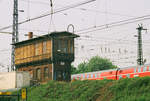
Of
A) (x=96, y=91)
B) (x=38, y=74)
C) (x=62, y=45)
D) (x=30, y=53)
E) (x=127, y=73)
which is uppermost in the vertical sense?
(x=62, y=45)

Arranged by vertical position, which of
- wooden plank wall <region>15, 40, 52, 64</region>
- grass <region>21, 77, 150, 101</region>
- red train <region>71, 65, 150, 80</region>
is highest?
wooden plank wall <region>15, 40, 52, 64</region>

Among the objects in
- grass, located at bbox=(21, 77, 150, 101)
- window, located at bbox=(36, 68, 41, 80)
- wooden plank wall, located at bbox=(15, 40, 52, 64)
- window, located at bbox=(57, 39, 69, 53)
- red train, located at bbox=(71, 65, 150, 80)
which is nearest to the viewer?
grass, located at bbox=(21, 77, 150, 101)

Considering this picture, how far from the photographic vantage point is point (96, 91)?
974 inches

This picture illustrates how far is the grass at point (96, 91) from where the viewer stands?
68.9 ft

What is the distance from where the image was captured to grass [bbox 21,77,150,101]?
21.0 metres

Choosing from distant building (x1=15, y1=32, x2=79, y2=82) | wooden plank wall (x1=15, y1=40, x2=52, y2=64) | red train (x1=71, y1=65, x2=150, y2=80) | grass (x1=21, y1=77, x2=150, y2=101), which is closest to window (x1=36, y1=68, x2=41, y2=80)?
distant building (x1=15, y1=32, x2=79, y2=82)

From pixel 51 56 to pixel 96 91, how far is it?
16.0 metres

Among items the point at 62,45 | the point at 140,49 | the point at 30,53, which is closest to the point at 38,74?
the point at 30,53

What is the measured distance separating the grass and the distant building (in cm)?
759

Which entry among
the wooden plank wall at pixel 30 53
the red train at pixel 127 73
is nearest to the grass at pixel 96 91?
the red train at pixel 127 73

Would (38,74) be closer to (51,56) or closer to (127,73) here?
(51,56)

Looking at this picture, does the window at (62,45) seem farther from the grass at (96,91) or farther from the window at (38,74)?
the grass at (96,91)

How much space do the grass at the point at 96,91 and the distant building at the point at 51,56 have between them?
24.9 feet

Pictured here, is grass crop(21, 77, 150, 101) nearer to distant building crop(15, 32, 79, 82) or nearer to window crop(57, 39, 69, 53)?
distant building crop(15, 32, 79, 82)
